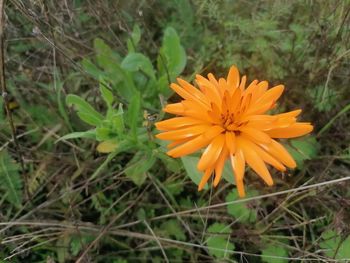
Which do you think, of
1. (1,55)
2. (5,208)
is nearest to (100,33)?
(1,55)

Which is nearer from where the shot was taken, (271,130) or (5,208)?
(271,130)

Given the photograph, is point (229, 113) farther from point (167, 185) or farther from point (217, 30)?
point (217, 30)

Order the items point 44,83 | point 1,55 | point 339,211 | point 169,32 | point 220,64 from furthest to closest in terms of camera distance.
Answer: point 44,83 < point 220,64 < point 169,32 < point 339,211 < point 1,55

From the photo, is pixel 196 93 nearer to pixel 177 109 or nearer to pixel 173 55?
pixel 177 109

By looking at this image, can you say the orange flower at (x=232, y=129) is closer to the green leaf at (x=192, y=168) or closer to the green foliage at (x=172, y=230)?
the green leaf at (x=192, y=168)

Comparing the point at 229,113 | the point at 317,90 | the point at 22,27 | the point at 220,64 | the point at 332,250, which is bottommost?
the point at 332,250

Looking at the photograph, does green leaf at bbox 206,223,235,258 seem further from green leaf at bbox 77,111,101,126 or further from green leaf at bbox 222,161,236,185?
green leaf at bbox 77,111,101,126

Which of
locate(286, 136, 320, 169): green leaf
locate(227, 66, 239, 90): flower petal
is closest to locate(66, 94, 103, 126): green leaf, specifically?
locate(227, 66, 239, 90): flower petal

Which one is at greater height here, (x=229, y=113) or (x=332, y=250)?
(x=229, y=113)
